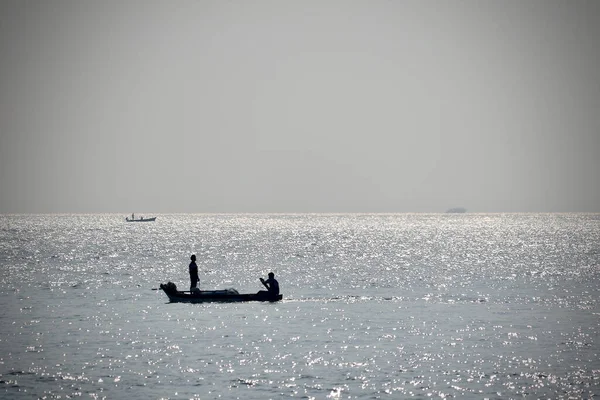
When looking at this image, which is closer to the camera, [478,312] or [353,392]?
[353,392]

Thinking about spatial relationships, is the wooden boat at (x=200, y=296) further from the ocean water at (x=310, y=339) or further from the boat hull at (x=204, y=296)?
the ocean water at (x=310, y=339)

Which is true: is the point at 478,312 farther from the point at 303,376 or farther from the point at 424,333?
the point at 303,376

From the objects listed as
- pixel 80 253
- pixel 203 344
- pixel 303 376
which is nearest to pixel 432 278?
pixel 203 344

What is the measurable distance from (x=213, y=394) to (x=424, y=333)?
1630 centimetres

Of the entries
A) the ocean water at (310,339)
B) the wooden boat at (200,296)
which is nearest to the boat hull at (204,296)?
the wooden boat at (200,296)

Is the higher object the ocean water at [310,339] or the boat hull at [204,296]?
the boat hull at [204,296]

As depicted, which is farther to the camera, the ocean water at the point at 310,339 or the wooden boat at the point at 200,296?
the wooden boat at the point at 200,296

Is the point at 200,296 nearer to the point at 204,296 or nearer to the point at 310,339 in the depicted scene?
the point at 204,296

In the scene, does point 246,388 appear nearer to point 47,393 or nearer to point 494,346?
point 47,393

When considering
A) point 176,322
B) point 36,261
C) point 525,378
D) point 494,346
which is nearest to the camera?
point 525,378

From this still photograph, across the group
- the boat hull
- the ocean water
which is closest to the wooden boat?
A: the boat hull

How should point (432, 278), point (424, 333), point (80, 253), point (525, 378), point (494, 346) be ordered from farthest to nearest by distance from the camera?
point (80, 253) → point (432, 278) → point (424, 333) → point (494, 346) → point (525, 378)

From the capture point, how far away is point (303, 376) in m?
33.4

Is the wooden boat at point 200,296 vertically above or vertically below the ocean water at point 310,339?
above
